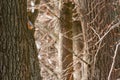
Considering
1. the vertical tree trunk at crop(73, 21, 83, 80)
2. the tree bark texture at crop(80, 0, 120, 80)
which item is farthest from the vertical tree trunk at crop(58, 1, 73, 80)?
the tree bark texture at crop(80, 0, 120, 80)

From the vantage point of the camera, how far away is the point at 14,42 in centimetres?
370

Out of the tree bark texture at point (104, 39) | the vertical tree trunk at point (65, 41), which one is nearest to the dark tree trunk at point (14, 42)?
the tree bark texture at point (104, 39)

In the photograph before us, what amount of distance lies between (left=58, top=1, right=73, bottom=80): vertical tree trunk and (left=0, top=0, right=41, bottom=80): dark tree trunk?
3888mm

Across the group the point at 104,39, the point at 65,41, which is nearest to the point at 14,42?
the point at 104,39

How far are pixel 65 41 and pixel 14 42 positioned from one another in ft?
14.5

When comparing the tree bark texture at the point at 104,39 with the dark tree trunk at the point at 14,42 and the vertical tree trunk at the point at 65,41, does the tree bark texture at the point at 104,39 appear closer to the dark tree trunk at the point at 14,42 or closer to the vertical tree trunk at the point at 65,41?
the vertical tree trunk at the point at 65,41

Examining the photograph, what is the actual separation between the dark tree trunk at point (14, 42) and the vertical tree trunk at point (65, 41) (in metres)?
3.89

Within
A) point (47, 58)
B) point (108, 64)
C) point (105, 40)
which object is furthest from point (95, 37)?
point (47, 58)

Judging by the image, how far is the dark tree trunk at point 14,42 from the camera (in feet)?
12.0

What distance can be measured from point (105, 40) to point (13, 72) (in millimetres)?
2800

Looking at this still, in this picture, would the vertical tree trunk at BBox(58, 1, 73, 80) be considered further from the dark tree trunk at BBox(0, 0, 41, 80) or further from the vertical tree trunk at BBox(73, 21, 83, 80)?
the dark tree trunk at BBox(0, 0, 41, 80)

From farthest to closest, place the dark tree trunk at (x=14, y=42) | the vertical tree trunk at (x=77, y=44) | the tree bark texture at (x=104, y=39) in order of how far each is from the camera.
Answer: the vertical tree trunk at (x=77, y=44) < the tree bark texture at (x=104, y=39) < the dark tree trunk at (x=14, y=42)

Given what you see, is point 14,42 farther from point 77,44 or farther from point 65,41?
point 65,41

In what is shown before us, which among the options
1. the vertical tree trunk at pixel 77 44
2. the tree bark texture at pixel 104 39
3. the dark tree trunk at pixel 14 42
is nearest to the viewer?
the dark tree trunk at pixel 14 42
